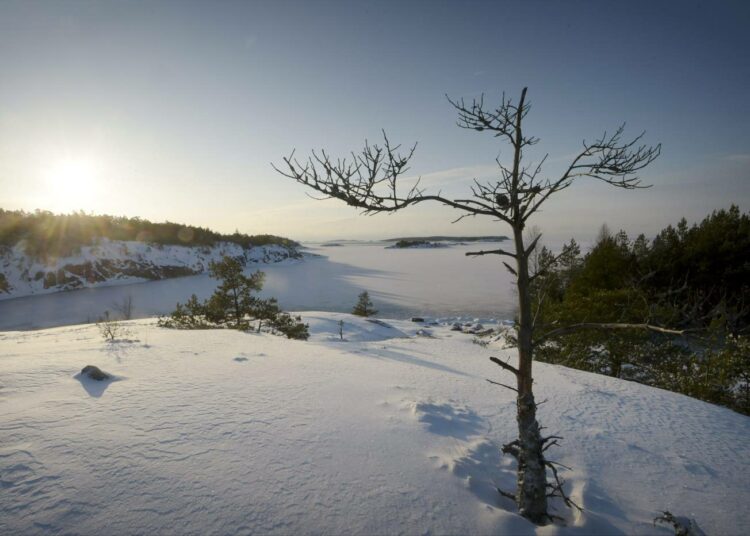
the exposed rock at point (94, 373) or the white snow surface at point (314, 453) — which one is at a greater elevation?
the exposed rock at point (94, 373)

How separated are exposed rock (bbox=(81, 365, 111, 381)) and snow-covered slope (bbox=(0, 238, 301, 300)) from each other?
1963 inches

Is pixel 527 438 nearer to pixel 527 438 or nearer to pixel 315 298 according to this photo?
pixel 527 438

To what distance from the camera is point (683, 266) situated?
68.8 ft

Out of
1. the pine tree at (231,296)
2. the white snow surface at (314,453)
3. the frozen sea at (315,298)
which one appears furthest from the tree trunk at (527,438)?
the frozen sea at (315,298)

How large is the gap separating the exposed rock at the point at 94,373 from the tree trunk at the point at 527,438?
257 inches

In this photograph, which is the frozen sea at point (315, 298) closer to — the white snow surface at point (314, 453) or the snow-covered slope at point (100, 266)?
the snow-covered slope at point (100, 266)

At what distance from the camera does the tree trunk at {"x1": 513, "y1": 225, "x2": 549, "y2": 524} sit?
9.68 ft

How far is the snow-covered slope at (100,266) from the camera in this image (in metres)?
38.8

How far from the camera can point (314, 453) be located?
142 inches

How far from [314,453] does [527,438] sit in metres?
2.35

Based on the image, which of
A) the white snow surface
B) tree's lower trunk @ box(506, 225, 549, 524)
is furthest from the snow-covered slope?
tree's lower trunk @ box(506, 225, 549, 524)

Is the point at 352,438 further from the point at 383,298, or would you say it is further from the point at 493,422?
the point at 383,298

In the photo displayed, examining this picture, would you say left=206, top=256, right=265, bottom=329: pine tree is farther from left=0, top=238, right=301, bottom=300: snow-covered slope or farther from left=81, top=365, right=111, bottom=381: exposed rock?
left=0, top=238, right=301, bottom=300: snow-covered slope

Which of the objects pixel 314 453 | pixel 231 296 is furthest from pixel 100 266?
pixel 314 453
